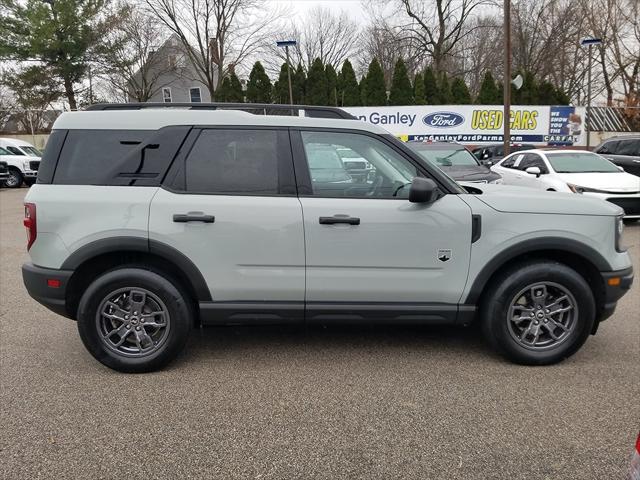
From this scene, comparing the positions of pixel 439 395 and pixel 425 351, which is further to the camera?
→ pixel 425 351

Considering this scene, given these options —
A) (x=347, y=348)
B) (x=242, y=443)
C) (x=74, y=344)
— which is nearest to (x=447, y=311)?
(x=347, y=348)

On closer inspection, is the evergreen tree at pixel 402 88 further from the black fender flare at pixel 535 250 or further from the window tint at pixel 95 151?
the window tint at pixel 95 151

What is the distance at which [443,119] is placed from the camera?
2284cm

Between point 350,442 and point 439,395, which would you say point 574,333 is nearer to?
point 439,395

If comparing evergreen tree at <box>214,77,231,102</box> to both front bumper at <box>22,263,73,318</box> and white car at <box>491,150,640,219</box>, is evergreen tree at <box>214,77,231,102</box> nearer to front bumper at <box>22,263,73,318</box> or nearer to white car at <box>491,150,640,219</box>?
white car at <box>491,150,640,219</box>

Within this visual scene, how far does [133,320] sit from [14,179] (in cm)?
2021

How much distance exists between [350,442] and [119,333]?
189 centimetres

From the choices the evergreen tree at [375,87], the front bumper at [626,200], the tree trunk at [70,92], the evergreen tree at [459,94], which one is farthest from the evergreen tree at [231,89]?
the front bumper at [626,200]

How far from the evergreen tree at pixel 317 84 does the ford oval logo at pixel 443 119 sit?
34.6 ft

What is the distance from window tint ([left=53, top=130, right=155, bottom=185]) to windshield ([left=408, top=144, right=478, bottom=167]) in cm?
816

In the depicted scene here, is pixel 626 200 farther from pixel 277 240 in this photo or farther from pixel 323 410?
pixel 323 410

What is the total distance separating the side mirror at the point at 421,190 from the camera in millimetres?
Result: 3271

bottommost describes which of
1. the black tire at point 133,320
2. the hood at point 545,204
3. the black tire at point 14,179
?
the black tire at point 133,320

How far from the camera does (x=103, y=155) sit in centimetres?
348
